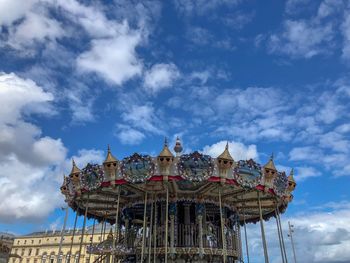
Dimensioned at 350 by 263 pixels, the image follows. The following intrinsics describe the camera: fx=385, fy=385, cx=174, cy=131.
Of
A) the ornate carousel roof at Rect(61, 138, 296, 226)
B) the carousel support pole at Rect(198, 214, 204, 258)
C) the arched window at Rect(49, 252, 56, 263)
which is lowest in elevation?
the carousel support pole at Rect(198, 214, 204, 258)

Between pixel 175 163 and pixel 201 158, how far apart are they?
1327 mm

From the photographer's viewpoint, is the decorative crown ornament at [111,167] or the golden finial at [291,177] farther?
the golden finial at [291,177]

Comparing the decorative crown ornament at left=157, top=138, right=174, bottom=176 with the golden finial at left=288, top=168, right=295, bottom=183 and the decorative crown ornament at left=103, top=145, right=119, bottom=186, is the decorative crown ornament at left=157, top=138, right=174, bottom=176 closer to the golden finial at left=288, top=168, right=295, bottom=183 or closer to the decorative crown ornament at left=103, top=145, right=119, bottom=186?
the decorative crown ornament at left=103, top=145, right=119, bottom=186

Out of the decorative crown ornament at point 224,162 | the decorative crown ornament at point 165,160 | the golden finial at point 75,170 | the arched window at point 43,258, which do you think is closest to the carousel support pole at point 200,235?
the decorative crown ornament at point 224,162

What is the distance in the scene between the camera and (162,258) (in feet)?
68.7

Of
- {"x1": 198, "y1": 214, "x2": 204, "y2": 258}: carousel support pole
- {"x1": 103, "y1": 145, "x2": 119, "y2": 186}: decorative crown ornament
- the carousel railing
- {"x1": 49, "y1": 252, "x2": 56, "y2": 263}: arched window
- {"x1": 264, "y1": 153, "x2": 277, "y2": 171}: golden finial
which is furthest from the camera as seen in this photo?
{"x1": 49, "y1": 252, "x2": 56, "y2": 263}: arched window

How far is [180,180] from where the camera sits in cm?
1970

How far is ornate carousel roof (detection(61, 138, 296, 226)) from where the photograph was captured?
63.2 ft

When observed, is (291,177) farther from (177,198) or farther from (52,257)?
(52,257)

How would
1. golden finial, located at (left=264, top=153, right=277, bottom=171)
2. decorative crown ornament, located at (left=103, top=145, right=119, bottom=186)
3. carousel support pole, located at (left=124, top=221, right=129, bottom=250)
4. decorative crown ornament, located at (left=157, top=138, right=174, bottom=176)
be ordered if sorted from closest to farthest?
decorative crown ornament, located at (left=157, top=138, right=174, bottom=176)
decorative crown ornament, located at (left=103, top=145, right=119, bottom=186)
golden finial, located at (left=264, top=153, right=277, bottom=171)
carousel support pole, located at (left=124, top=221, right=129, bottom=250)

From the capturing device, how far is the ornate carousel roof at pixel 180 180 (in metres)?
19.3

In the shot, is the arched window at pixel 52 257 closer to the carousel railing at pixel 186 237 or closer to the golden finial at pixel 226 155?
the carousel railing at pixel 186 237

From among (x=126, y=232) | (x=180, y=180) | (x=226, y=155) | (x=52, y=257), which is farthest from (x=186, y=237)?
(x=52, y=257)

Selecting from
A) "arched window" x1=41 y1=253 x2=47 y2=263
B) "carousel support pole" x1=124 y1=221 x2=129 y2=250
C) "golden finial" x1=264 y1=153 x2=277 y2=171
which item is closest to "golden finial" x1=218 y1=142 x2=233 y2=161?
"golden finial" x1=264 y1=153 x2=277 y2=171
